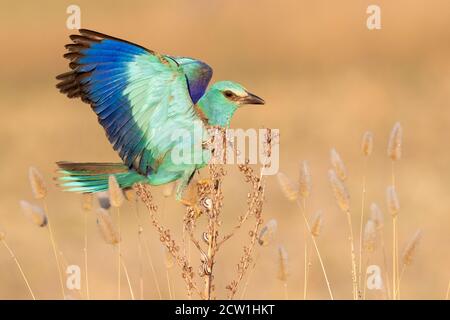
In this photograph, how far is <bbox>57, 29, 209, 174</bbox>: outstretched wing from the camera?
5.95 meters

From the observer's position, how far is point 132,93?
602cm

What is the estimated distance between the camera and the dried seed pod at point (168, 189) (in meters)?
5.94

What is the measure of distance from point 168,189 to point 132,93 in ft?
1.43

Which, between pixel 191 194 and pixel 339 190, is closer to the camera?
pixel 339 190

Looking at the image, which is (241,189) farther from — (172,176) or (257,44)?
(257,44)

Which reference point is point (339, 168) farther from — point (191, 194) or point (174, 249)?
point (174, 249)

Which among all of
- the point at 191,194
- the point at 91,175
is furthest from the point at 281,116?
the point at 191,194

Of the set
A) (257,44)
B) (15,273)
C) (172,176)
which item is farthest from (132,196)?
(257,44)

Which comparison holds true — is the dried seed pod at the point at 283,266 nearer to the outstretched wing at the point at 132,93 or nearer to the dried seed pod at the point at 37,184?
the outstretched wing at the point at 132,93

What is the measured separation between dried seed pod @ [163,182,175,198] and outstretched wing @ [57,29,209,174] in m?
0.14

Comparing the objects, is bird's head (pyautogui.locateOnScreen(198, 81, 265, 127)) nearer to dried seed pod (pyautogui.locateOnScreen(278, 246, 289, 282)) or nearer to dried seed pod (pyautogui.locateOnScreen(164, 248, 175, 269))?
dried seed pod (pyautogui.locateOnScreen(164, 248, 175, 269))

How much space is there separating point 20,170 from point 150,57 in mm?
5379

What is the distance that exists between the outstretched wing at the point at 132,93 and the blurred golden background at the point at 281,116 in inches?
27.8

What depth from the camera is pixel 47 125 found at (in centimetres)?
1254
